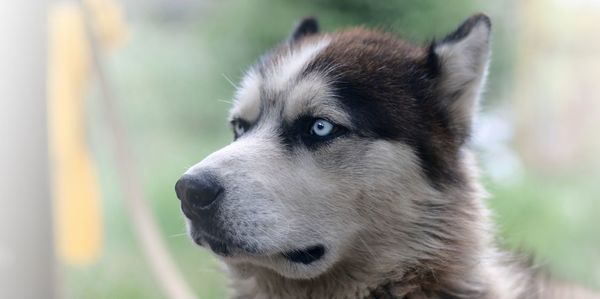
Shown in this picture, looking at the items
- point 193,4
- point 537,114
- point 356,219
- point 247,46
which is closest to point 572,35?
point 537,114

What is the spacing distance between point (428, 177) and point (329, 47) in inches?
16.2

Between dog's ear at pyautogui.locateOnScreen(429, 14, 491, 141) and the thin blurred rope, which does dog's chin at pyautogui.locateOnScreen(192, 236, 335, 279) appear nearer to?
dog's ear at pyautogui.locateOnScreen(429, 14, 491, 141)

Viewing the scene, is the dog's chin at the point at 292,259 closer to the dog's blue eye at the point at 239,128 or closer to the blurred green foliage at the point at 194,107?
the dog's blue eye at the point at 239,128

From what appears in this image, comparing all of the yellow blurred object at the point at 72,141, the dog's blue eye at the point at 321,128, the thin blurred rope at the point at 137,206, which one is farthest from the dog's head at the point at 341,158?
the yellow blurred object at the point at 72,141

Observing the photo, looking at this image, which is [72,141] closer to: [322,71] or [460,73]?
[322,71]

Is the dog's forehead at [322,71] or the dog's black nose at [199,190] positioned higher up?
the dog's forehead at [322,71]

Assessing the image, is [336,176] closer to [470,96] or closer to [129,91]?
[470,96]

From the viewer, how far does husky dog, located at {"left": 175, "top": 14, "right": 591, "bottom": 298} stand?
5.61 ft

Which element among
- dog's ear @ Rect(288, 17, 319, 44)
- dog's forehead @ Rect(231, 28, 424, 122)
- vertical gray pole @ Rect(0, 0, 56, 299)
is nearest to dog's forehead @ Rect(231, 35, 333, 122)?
dog's forehead @ Rect(231, 28, 424, 122)

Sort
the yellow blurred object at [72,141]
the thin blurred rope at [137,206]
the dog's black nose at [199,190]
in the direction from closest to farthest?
the dog's black nose at [199,190], the thin blurred rope at [137,206], the yellow blurred object at [72,141]

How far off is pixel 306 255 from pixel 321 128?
0.97 feet

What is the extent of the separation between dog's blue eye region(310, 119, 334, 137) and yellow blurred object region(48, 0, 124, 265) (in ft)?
7.72

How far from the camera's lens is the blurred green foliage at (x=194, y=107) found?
334cm

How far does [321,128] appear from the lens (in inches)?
71.9
